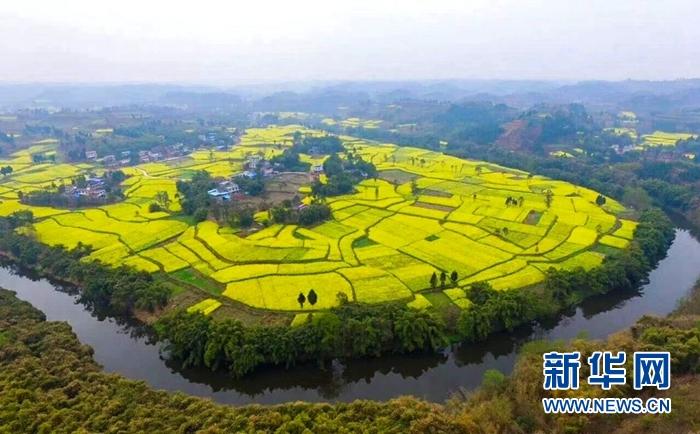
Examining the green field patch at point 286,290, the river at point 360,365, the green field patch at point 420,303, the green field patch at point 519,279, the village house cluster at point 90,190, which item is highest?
the green field patch at point 519,279

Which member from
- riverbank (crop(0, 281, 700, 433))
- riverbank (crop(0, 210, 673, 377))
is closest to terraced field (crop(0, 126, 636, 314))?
riverbank (crop(0, 210, 673, 377))

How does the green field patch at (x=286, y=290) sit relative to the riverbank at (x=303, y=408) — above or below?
below

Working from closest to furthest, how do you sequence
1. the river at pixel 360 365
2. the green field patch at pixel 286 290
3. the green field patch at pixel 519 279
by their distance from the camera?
the river at pixel 360 365
the green field patch at pixel 286 290
the green field patch at pixel 519 279

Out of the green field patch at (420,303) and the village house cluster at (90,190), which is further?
the village house cluster at (90,190)

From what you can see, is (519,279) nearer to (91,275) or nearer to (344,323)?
(344,323)

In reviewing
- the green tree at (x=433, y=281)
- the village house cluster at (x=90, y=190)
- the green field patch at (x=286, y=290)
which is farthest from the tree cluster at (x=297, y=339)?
the village house cluster at (x=90, y=190)

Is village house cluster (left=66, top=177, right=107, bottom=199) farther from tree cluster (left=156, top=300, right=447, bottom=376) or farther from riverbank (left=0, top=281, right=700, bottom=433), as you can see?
tree cluster (left=156, top=300, right=447, bottom=376)

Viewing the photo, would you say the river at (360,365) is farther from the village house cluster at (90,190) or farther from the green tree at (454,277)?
the village house cluster at (90,190)
